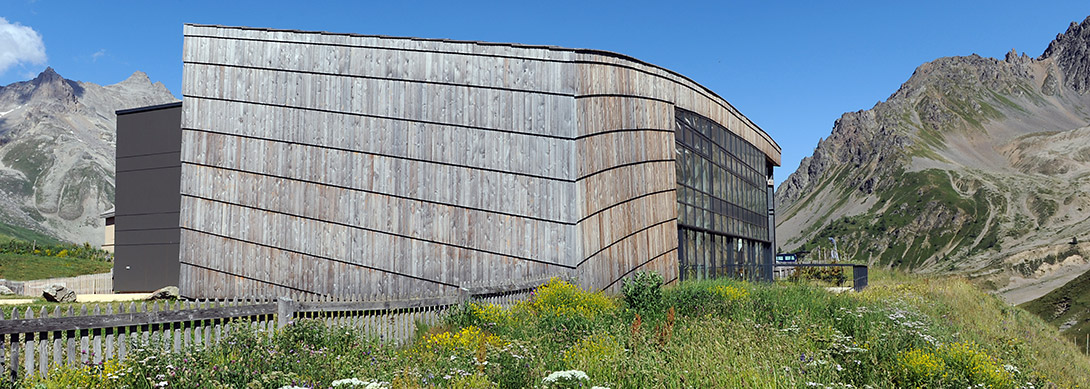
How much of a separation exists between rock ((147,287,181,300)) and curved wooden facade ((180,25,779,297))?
293 centimetres

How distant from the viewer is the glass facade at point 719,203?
83.9 feet

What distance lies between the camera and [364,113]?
20.9 metres

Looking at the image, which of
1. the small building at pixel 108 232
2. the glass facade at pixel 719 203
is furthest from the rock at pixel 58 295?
the small building at pixel 108 232

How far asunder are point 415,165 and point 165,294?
11748 millimetres

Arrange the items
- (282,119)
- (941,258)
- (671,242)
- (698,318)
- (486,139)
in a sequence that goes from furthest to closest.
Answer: (941,258)
(671,242)
(282,119)
(486,139)
(698,318)

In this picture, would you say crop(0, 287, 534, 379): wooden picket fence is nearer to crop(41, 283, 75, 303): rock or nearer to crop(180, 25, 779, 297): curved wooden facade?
crop(180, 25, 779, 297): curved wooden facade

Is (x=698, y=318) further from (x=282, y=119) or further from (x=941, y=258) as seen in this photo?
(x=941, y=258)

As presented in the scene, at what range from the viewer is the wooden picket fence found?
708cm

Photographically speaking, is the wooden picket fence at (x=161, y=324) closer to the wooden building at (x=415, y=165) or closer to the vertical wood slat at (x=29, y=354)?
the vertical wood slat at (x=29, y=354)

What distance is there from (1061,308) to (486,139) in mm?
41899

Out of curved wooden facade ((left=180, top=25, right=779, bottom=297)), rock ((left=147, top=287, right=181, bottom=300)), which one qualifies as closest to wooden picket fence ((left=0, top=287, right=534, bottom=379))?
curved wooden facade ((left=180, top=25, right=779, bottom=297))

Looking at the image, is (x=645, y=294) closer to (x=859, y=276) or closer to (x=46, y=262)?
(x=859, y=276)

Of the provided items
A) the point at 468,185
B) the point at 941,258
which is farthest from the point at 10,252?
the point at 941,258

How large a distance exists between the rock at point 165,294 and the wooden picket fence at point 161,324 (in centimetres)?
1641
